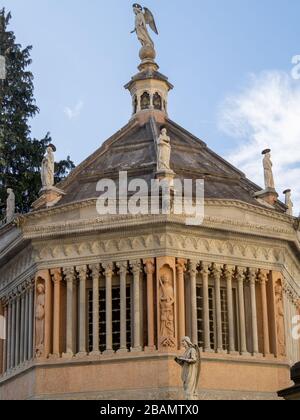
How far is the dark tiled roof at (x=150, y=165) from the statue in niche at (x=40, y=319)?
3.51 meters

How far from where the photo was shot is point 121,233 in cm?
2994

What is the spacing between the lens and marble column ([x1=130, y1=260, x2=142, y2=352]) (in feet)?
95.2

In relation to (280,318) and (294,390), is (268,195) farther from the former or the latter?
(294,390)

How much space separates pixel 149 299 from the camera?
2928 centimetres

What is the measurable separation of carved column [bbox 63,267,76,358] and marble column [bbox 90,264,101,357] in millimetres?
732

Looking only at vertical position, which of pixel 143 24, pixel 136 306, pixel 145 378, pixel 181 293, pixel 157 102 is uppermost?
pixel 143 24

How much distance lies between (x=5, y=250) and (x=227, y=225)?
7871mm

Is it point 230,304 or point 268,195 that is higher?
point 268,195

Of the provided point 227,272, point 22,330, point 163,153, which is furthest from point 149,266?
point 22,330

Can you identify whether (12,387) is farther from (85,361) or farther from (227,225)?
(227,225)

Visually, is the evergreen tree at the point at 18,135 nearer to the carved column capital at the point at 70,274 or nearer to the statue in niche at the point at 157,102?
the statue in niche at the point at 157,102

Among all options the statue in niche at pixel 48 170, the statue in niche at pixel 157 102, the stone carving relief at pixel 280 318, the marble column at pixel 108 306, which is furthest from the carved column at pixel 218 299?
the statue in niche at pixel 157 102

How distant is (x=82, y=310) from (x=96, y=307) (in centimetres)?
50

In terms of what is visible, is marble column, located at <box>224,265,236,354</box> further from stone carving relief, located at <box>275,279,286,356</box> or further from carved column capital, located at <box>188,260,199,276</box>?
stone carving relief, located at <box>275,279,286,356</box>
